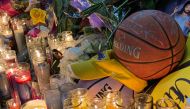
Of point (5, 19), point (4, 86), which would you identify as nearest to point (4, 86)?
point (4, 86)

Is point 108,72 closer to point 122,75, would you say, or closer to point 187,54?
point 122,75

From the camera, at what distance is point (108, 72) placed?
1.58 m

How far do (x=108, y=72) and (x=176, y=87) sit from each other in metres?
0.33

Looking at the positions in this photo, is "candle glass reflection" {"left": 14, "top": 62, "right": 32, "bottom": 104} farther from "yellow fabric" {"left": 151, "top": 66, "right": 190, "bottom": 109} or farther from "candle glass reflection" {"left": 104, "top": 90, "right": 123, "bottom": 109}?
"yellow fabric" {"left": 151, "top": 66, "right": 190, "bottom": 109}

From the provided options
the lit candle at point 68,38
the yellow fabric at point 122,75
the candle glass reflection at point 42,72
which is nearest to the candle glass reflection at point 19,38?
the lit candle at point 68,38

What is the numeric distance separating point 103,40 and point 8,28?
3.69 feet

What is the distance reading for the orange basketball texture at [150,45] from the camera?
143 centimetres

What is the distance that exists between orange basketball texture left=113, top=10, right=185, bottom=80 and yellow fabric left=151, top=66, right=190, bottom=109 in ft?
0.13

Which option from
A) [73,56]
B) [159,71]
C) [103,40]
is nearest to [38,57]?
[73,56]

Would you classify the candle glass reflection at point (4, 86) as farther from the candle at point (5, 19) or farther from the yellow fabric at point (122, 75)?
the candle at point (5, 19)

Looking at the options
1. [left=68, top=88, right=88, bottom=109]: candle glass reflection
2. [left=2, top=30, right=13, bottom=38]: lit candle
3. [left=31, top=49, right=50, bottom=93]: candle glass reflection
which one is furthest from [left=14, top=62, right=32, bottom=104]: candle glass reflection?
[left=2, top=30, right=13, bottom=38]: lit candle

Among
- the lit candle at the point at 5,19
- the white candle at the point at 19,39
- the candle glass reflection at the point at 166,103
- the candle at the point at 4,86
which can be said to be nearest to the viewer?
the candle glass reflection at the point at 166,103

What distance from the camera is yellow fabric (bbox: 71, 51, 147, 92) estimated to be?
1524mm

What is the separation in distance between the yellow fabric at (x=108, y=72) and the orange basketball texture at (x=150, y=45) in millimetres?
36
